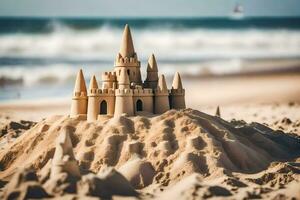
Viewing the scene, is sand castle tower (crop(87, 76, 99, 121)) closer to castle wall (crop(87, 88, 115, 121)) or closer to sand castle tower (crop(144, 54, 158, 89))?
castle wall (crop(87, 88, 115, 121))

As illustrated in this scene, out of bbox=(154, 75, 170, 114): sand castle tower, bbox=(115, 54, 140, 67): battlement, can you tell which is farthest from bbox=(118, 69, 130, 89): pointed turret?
bbox=(154, 75, 170, 114): sand castle tower

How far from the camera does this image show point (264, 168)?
48.7 m

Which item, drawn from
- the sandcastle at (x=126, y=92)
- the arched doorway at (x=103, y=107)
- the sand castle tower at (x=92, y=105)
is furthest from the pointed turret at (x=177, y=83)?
the sand castle tower at (x=92, y=105)

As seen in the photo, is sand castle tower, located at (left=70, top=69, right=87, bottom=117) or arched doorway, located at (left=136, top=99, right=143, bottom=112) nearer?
arched doorway, located at (left=136, top=99, right=143, bottom=112)

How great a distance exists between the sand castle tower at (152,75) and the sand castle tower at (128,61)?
82cm

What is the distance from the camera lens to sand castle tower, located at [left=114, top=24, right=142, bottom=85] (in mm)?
53938

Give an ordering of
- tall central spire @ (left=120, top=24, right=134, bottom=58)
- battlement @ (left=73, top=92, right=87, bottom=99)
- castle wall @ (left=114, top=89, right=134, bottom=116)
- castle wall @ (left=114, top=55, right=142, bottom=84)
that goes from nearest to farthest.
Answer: castle wall @ (left=114, top=89, right=134, bottom=116) < battlement @ (left=73, top=92, right=87, bottom=99) < castle wall @ (left=114, top=55, right=142, bottom=84) < tall central spire @ (left=120, top=24, right=134, bottom=58)

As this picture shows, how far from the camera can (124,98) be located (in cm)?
→ 5112

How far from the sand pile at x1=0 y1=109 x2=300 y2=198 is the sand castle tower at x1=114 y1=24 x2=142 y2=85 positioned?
462 cm

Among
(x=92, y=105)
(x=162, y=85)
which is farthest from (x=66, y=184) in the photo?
(x=162, y=85)

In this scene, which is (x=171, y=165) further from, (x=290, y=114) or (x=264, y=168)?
(x=290, y=114)

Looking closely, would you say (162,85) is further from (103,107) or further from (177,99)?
(103,107)

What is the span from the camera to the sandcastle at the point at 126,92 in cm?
5178

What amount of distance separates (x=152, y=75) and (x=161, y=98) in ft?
A: 9.65
